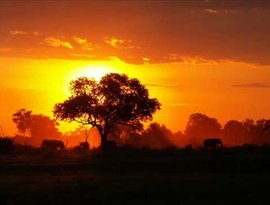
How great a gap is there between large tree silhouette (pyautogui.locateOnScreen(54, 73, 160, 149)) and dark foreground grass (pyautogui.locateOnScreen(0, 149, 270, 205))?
47.3 metres

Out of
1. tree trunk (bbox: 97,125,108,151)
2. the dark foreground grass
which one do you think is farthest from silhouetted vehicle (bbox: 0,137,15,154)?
the dark foreground grass

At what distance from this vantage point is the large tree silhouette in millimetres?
104500

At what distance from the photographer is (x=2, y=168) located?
177ft

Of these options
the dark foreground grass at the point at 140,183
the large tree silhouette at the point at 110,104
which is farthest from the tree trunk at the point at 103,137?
the dark foreground grass at the point at 140,183

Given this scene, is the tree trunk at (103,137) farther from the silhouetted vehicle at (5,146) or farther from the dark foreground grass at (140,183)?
the dark foreground grass at (140,183)

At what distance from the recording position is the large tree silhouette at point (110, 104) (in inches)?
4114

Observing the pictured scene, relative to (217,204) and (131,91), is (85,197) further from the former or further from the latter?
(131,91)

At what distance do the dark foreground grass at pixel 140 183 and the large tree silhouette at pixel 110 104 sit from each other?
47.3m

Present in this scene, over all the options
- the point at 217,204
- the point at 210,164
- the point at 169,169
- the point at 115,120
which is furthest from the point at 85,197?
the point at 115,120

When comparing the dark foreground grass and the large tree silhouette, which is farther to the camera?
the large tree silhouette

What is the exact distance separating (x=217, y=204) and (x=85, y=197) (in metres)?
6.82

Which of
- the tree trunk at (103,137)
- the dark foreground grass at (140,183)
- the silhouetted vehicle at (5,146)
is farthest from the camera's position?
the tree trunk at (103,137)

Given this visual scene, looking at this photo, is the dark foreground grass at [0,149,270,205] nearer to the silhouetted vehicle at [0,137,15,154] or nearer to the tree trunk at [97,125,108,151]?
the silhouetted vehicle at [0,137,15,154]

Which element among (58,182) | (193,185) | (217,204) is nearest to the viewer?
(217,204)
